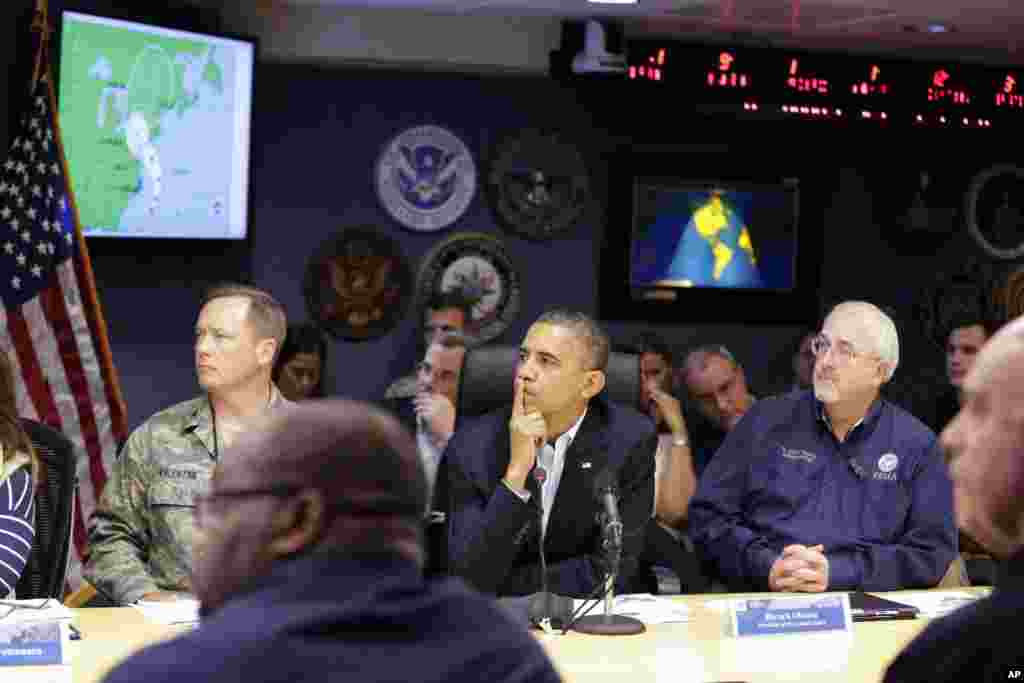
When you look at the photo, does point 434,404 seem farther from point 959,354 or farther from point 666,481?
point 959,354

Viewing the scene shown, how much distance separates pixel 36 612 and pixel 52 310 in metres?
1.94

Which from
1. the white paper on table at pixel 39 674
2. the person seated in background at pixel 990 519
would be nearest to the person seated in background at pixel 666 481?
the white paper on table at pixel 39 674

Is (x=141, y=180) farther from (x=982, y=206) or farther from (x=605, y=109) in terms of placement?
(x=982, y=206)

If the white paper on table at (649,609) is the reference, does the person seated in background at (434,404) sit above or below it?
above

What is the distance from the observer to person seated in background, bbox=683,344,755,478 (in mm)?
6031

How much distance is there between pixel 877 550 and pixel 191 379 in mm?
3013

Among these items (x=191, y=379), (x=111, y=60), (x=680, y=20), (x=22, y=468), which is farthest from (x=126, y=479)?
(x=680, y=20)

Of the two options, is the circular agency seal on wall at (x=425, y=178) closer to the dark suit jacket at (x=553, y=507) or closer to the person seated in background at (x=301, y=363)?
the person seated in background at (x=301, y=363)

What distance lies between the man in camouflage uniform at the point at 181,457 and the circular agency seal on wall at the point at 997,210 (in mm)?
4613

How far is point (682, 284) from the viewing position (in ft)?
23.2

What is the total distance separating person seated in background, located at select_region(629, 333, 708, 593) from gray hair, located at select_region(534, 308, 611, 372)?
0.23 meters

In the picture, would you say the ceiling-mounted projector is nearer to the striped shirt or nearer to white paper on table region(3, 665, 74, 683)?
the striped shirt

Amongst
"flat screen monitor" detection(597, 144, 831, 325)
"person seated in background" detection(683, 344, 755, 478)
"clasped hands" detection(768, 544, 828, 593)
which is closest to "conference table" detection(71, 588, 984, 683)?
"clasped hands" detection(768, 544, 828, 593)

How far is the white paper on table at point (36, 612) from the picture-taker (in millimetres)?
3016
